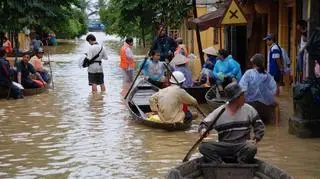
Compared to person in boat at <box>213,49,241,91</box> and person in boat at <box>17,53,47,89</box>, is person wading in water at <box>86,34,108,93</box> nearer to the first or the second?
person in boat at <box>17,53,47,89</box>


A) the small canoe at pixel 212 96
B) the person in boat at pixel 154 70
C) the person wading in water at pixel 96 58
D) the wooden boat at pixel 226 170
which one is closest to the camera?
the wooden boat at pixel 226 170

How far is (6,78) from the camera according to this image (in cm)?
1833

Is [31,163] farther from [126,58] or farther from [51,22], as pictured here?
[51,22]

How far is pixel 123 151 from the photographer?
1116 cm

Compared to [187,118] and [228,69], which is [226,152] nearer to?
[187,118]

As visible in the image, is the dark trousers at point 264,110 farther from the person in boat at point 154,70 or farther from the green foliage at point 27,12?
the green foliage at point 27,12

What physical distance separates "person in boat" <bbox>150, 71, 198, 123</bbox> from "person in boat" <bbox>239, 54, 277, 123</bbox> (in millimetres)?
1226

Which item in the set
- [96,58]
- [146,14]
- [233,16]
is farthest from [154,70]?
[146,14]

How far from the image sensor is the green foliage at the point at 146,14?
23531 millimetres

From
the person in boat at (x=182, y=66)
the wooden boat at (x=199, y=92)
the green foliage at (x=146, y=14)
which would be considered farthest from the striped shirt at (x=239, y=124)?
the green foliage at (x=146, y=14)

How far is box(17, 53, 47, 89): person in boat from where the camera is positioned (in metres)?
19.1

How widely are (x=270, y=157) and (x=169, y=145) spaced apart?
196 centimetres

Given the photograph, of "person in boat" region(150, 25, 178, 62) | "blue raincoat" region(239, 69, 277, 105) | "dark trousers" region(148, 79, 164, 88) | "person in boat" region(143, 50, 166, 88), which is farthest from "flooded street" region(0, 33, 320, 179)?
"person in boat" region(150, 25, 178, 62)

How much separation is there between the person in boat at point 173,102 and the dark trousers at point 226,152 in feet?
14.8
